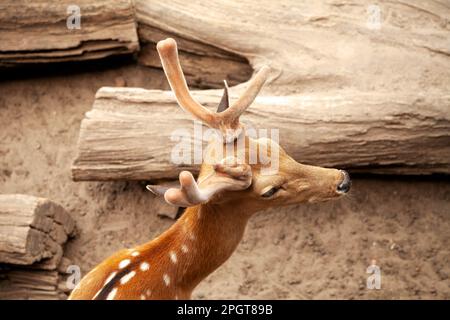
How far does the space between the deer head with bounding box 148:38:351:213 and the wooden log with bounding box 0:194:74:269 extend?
1.52 meters

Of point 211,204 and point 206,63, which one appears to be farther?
point 206,63

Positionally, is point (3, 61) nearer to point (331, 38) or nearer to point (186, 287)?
point (331, 38)

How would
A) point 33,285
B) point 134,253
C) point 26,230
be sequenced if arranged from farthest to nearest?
point 33,285 < point 26,230 < point 134,253

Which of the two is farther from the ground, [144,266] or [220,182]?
[220,182]

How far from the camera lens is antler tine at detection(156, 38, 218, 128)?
13.9 ft

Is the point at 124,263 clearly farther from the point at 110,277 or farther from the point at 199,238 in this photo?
the point at 199,238

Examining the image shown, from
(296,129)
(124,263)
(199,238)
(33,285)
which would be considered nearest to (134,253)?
(124,263)

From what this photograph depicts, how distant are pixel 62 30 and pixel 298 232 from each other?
2159mm

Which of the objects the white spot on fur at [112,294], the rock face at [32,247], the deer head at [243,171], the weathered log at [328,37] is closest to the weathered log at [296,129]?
the weathered log at [328,37]

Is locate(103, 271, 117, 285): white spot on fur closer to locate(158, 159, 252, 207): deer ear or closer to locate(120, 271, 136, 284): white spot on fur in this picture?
locate(120, 271, 136, 284): white spot on fur

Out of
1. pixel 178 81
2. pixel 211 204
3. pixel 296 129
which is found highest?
pixel 296 129

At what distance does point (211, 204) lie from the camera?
4336 mm
